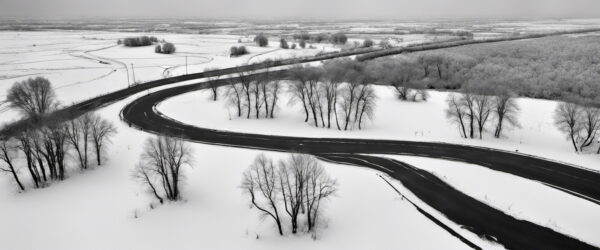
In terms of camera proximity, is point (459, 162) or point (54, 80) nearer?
point (459, 162)

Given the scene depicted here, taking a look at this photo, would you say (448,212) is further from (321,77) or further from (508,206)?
(321,77)

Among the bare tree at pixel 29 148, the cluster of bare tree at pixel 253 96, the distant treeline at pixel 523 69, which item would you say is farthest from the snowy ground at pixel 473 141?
the bare tree at pixel 29 148

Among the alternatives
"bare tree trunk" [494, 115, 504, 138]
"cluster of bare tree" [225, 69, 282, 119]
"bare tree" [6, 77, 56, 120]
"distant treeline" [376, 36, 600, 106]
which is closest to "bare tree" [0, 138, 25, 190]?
"bare tree" [6, 77, 56, 120]

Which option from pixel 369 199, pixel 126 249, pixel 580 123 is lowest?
pixel 126 249

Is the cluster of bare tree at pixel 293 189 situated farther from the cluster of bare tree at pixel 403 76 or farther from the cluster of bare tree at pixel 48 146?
the cluster of bare tree at pixel 403 76

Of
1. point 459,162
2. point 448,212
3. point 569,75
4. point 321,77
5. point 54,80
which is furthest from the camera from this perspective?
point 54,80

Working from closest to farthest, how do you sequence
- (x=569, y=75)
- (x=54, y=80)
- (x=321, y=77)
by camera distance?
(x=321, y=77)
(x=569, y=75)
(x=54, y=80)

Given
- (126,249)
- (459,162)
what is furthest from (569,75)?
(126,249)
